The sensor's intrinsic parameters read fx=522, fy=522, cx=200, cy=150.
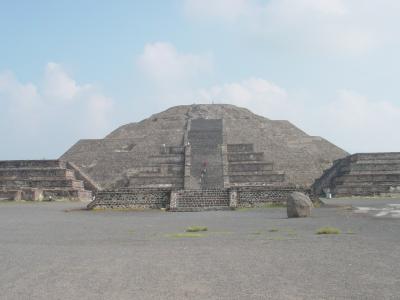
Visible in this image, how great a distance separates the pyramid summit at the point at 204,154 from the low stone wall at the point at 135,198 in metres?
5.21

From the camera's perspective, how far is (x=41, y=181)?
34906 millimetres

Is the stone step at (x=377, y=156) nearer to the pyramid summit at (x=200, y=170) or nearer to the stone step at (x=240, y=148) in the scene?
the pyramid summit at (x=200, y=170)

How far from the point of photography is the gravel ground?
20.4 ft

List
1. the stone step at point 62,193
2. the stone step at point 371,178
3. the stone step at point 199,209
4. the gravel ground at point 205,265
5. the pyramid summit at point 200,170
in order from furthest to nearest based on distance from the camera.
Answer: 1. the stone step at point 371,178
2. the stone step at point 62,193
3. the pyramid summit at point 200,170
4. the stone step at point 199,209
5. the gravel ground at point 205,265

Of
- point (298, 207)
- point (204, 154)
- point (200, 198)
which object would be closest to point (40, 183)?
point (204, 154)

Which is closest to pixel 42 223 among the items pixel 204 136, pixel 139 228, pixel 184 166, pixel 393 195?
pixel 139 228

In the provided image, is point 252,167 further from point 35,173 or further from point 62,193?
point 35,173

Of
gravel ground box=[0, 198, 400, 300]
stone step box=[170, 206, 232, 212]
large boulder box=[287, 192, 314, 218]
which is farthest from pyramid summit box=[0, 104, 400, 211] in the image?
gravel ground box=[0, 198, 400, 300]

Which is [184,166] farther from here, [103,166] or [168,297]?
[168,297]

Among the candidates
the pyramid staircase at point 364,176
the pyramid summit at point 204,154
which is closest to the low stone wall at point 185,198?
the pyramid summit at point 204,154

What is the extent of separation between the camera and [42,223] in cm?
1706

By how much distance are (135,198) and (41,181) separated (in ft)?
35.7

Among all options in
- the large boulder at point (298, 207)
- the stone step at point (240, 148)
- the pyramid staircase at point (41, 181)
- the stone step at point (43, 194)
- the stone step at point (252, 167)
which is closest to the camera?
the large boulder at point (298, 207)

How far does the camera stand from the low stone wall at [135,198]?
26547 millimetres
